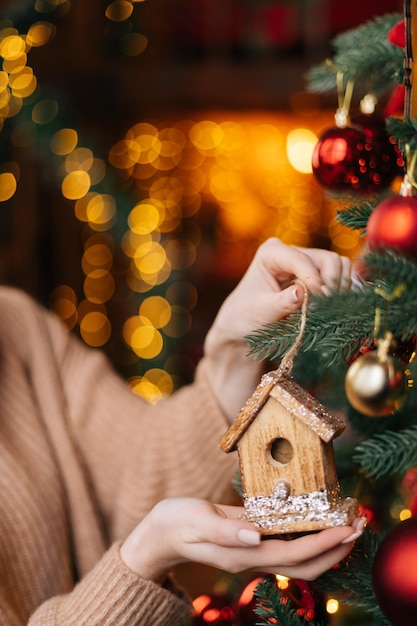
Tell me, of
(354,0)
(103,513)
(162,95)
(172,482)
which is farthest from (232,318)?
(354,0)

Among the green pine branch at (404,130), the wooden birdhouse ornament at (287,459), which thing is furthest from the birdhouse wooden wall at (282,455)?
the green pine branch at (404,130)

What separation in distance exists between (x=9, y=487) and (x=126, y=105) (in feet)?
7.36

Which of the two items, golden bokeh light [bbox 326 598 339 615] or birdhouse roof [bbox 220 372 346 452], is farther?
golden bokeh light [bbox 326 598 339 615]

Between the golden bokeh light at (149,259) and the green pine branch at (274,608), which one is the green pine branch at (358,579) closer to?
the green pine branch at (274,608)

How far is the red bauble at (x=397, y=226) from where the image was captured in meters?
0.53

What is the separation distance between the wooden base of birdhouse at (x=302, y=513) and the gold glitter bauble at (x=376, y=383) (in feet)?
0.24

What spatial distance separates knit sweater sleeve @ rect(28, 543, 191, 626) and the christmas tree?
12cm

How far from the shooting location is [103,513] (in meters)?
1.13

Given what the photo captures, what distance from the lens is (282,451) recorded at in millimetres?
573

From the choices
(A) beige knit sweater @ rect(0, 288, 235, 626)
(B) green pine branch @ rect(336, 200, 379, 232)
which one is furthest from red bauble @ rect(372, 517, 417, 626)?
(A) beige knit sweater @ rect(0, 288, 235, 626)

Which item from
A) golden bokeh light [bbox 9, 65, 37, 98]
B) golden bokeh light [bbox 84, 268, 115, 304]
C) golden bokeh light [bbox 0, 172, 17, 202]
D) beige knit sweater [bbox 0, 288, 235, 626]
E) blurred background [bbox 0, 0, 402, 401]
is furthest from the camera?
golden bokeh light [bbox 84, 268, 115, 304]

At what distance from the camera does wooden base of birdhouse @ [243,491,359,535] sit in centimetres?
53

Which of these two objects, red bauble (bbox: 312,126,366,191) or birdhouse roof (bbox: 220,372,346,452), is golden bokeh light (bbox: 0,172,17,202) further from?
birdhouse roof (bbox: 220,372,346,452)

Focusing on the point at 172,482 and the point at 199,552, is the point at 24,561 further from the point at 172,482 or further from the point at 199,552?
the point at 199,552
